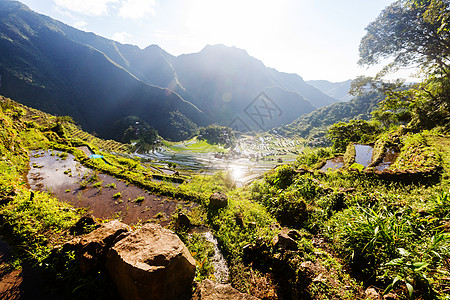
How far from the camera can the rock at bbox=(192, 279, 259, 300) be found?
3633mm

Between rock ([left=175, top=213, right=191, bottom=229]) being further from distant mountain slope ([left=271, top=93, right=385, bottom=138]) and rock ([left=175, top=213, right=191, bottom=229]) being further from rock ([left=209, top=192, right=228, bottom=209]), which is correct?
distant mountain slope ([left=271, top=93, right=385, bottom=138])

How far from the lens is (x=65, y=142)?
25.1 m

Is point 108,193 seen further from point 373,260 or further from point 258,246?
point 373,260

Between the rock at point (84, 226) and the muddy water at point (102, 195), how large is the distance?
8.36 ft

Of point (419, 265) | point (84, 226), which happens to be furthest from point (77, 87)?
point (419, 265)

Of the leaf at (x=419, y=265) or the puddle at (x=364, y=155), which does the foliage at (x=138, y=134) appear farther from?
the leaf at (x=419, y=265)

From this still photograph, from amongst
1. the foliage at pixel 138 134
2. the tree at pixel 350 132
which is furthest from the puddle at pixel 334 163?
the foliage at pixel 138 134

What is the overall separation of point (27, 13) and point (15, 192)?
34860 cm

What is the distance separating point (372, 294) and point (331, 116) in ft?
558

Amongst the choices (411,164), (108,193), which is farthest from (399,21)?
(108,193)

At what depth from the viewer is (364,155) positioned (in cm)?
1444

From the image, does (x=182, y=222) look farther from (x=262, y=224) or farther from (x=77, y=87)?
(x=77, y=87)

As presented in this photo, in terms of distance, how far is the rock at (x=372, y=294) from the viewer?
11.8 feet

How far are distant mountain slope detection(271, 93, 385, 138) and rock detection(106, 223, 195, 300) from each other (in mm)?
131465
